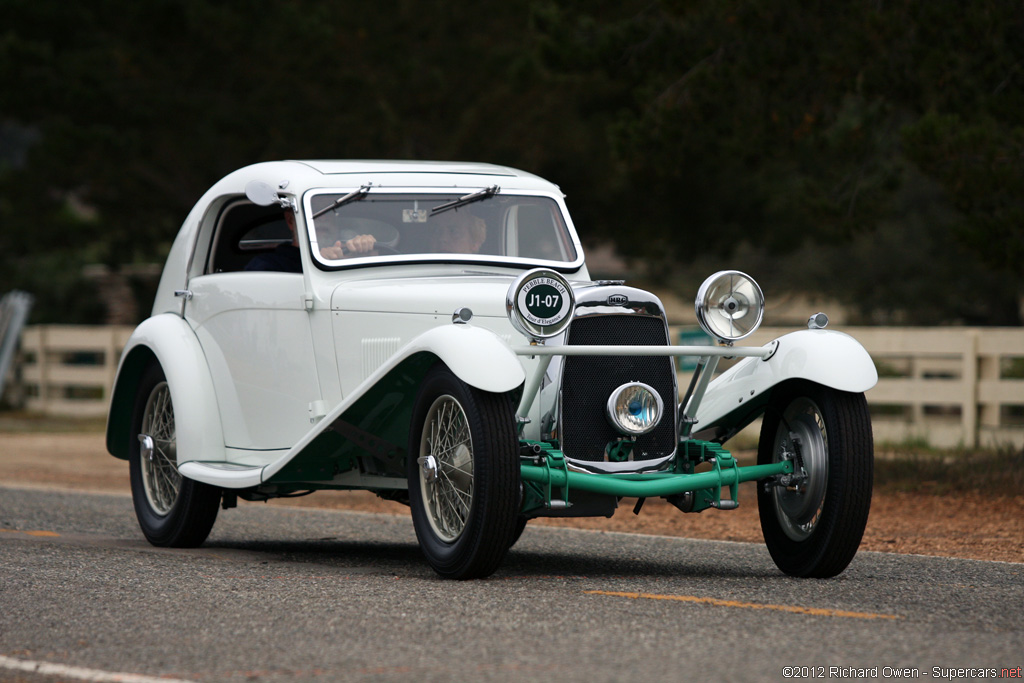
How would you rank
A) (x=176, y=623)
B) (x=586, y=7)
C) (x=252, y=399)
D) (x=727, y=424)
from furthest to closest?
(x=586, y=7) < (x=252, y=399) < (x=727, y=424) < (x=176, y=623)

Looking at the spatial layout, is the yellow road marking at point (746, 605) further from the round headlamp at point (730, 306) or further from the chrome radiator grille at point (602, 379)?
the round headlamp at point (730, 306)

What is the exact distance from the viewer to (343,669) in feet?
14.4

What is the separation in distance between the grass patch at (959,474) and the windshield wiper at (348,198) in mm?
5625

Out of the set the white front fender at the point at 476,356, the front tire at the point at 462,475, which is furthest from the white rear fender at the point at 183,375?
the white front fender at the point at 476,356

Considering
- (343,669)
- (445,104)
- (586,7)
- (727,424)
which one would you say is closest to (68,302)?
(445,104)

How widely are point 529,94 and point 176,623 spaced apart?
16.6 metres

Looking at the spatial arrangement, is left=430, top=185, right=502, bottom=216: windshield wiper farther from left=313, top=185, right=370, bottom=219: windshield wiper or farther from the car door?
the car door

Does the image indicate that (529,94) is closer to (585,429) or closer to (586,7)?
(586,7)

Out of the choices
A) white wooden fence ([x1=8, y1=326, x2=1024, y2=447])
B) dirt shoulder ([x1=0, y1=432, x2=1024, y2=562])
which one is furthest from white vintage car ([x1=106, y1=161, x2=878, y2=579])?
white wooden fence ([x1=8, y1=326, x2=1024, y2=447])

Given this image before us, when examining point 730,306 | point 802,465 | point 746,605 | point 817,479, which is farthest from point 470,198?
point 746,605

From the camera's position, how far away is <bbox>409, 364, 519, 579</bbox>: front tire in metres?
5.96

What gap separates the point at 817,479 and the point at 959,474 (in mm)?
5451

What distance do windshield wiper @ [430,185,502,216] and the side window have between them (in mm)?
1225

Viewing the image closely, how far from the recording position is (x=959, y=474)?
11492 millimetres
